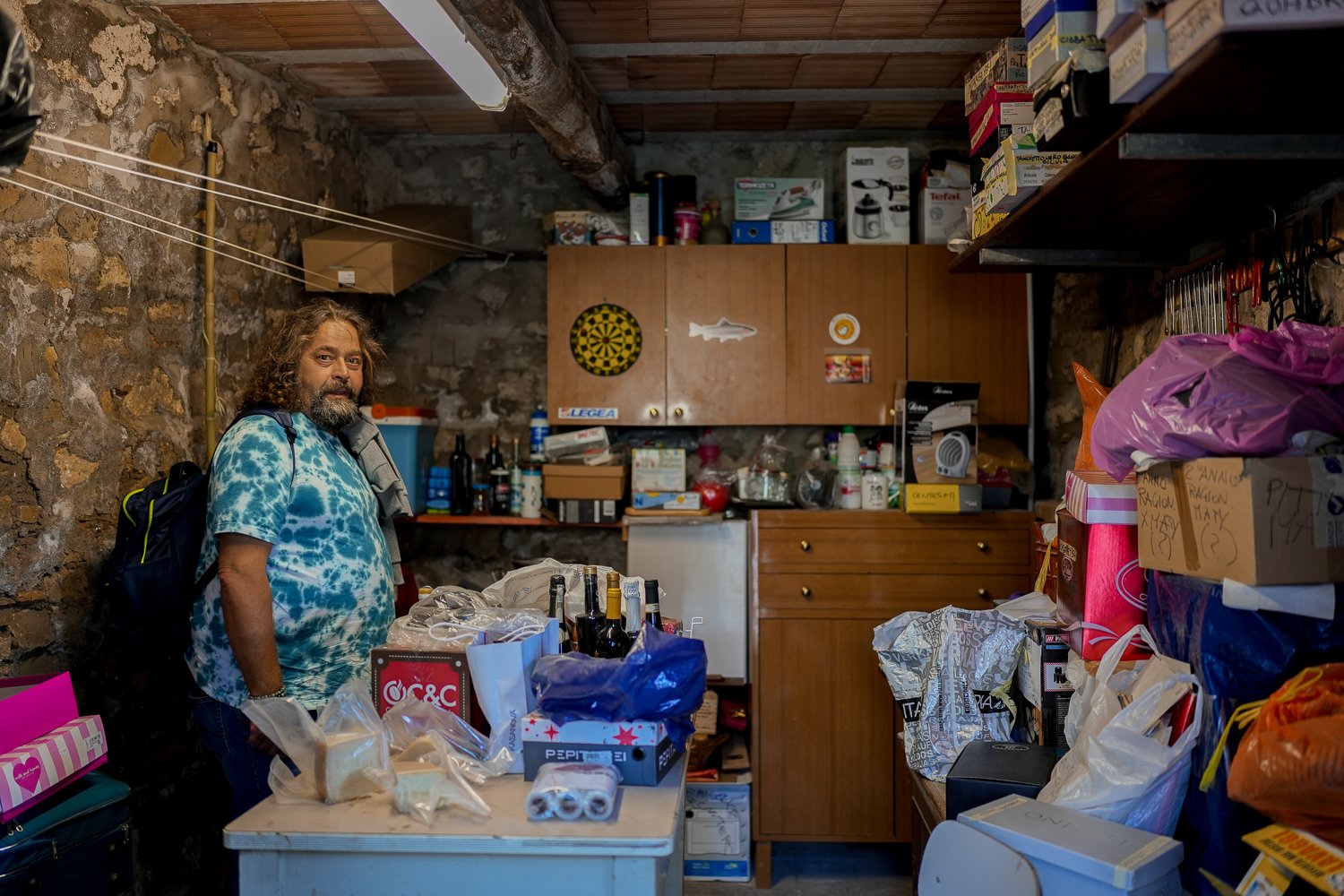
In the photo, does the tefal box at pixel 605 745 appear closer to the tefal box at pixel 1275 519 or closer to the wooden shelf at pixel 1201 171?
the tefal box at pixel 1275 519

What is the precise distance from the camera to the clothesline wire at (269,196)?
2559 millimetres

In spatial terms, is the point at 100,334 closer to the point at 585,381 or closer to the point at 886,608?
the point at 585,381

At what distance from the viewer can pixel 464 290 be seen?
4398mm

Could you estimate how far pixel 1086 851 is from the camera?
1.67m

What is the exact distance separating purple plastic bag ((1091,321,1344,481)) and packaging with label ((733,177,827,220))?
2314 mm

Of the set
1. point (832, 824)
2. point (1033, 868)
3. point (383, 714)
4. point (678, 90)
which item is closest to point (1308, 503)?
point (1033, 868)

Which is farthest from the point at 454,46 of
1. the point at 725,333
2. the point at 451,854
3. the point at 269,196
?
the point at 451,854

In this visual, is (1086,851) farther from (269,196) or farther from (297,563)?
(269,196)

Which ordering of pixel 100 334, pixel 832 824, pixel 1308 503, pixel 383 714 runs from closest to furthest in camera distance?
1. pixel 1308 503
2. pixel 383 714
3. pixel 100 334
4. pixel 832 824

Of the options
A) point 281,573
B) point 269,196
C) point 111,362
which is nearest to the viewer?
point 281,573

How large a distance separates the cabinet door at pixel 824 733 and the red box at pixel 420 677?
6.13 ft

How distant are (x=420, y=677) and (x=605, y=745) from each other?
42 centimetres

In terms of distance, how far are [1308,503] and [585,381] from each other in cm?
278

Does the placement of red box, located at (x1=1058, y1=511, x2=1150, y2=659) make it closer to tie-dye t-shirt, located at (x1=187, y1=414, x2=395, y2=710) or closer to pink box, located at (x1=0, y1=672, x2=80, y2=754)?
tie-dye t-shirt, located at (x1=187, y1=414, x2=395, y2=710)
